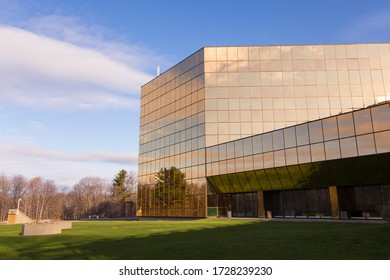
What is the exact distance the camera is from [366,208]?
107 feet

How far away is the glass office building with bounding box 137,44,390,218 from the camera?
32375mm

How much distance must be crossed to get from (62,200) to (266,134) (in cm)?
9454

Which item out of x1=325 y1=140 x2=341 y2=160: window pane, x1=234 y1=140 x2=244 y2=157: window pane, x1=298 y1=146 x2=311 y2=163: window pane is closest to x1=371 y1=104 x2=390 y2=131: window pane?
x1=325 y1=140 x2=341 y2=160: window pane

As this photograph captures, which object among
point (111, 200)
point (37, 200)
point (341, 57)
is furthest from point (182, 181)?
point (37, 200)

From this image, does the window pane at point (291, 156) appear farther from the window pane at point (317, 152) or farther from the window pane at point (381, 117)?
the window pane at point (381, 117)

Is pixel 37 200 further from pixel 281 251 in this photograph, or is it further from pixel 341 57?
pixel 281 251

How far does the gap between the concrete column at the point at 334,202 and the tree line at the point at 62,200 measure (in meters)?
75.8

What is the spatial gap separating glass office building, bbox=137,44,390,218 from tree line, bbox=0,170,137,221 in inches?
1675

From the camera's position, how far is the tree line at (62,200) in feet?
329

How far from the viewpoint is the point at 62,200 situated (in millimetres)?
112000

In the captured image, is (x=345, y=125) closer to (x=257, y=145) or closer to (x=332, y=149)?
(x=332, y=149)

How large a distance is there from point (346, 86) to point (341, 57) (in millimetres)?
4557

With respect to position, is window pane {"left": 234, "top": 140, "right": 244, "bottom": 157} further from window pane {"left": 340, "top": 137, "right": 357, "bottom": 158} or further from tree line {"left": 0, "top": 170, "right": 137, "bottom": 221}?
tree line {"left": 0, "top": 170, "right": 137, "bottom": 221}

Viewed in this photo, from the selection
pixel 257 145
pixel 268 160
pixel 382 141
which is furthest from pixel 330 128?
pixel 257 145
